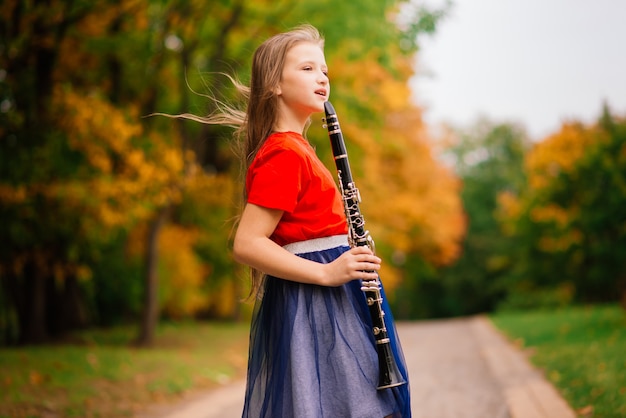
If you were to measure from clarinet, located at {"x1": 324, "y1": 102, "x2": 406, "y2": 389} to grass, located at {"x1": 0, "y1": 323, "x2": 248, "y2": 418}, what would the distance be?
514 centimetres

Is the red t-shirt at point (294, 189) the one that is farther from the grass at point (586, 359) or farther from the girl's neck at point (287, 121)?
the grass at point (586, 359)

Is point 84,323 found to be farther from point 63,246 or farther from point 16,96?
point 16,96

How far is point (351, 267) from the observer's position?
7.36ft

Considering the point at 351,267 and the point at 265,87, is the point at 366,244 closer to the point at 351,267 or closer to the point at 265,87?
the point at 351,267

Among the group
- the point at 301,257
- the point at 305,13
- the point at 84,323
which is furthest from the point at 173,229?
the point at 301,257

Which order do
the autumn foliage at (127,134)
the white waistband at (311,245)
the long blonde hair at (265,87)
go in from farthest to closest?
1. the autumn foliage at (127,134)
2. the long blonde hair at (265,87)
3. the white waistband at (311,245)

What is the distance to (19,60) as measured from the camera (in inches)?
350

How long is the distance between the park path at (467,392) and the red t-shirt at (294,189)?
12.4 feet

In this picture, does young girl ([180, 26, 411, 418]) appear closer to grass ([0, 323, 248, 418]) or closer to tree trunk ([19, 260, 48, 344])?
grass ([0, 323, 248, 418])

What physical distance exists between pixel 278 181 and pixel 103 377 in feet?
22.8

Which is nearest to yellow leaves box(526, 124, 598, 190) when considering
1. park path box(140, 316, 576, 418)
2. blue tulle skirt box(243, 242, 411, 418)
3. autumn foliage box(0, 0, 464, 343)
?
autumn foliage box(0, 0, 464, 343)

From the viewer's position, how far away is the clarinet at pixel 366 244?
Result: 2301 millimetres

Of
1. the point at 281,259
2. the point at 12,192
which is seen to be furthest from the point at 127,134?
the point at 281,259

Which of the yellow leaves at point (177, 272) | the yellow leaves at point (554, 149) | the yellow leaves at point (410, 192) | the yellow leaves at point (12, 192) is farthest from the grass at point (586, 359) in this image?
the yellow leaves at point (554, 149)
